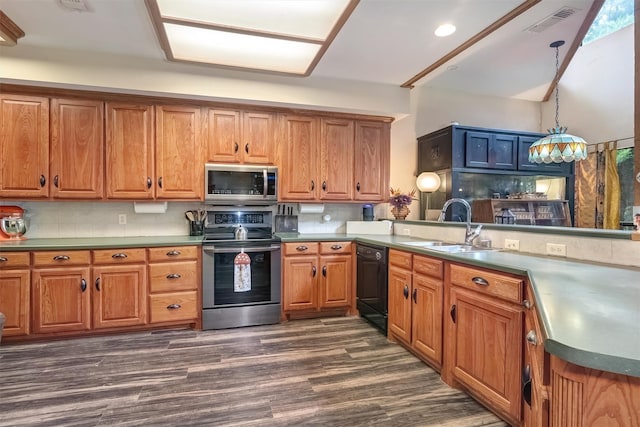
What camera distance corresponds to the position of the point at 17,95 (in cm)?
290

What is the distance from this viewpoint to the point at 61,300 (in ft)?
9.12

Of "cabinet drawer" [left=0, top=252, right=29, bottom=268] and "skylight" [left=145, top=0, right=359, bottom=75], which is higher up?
"skylight" [left=145, top=0, right=359, bottom=75]

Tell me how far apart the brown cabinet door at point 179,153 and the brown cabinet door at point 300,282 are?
1.21m

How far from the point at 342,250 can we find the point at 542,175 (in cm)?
333

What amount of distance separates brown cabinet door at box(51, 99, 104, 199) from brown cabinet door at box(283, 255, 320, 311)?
1994 millimetres

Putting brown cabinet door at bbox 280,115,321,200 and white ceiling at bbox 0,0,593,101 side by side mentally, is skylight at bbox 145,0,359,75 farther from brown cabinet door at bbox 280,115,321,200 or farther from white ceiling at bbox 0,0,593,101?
brown cabinet door at bbox 280,115,321,200

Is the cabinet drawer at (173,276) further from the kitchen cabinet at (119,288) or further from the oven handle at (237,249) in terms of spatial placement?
the oven handle at (237,249)

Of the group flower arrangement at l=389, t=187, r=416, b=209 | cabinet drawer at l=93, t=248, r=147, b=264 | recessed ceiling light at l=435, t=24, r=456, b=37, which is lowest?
cabinet drawer at l=93, t=248, r=147, b=264

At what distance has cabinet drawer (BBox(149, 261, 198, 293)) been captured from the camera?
3.00m

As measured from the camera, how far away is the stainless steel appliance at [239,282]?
3117 mm

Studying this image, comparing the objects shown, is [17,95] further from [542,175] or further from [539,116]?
[539,116]

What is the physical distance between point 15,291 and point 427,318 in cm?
335

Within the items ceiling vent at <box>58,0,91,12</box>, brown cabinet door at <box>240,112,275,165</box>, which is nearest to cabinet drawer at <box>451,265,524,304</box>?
brown cabinet door at <box>240,112,275,165</box>

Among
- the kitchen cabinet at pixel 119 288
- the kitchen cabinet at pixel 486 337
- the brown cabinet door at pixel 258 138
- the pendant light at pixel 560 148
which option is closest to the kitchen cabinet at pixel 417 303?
the kitchen cabinet at pixel 486 337
